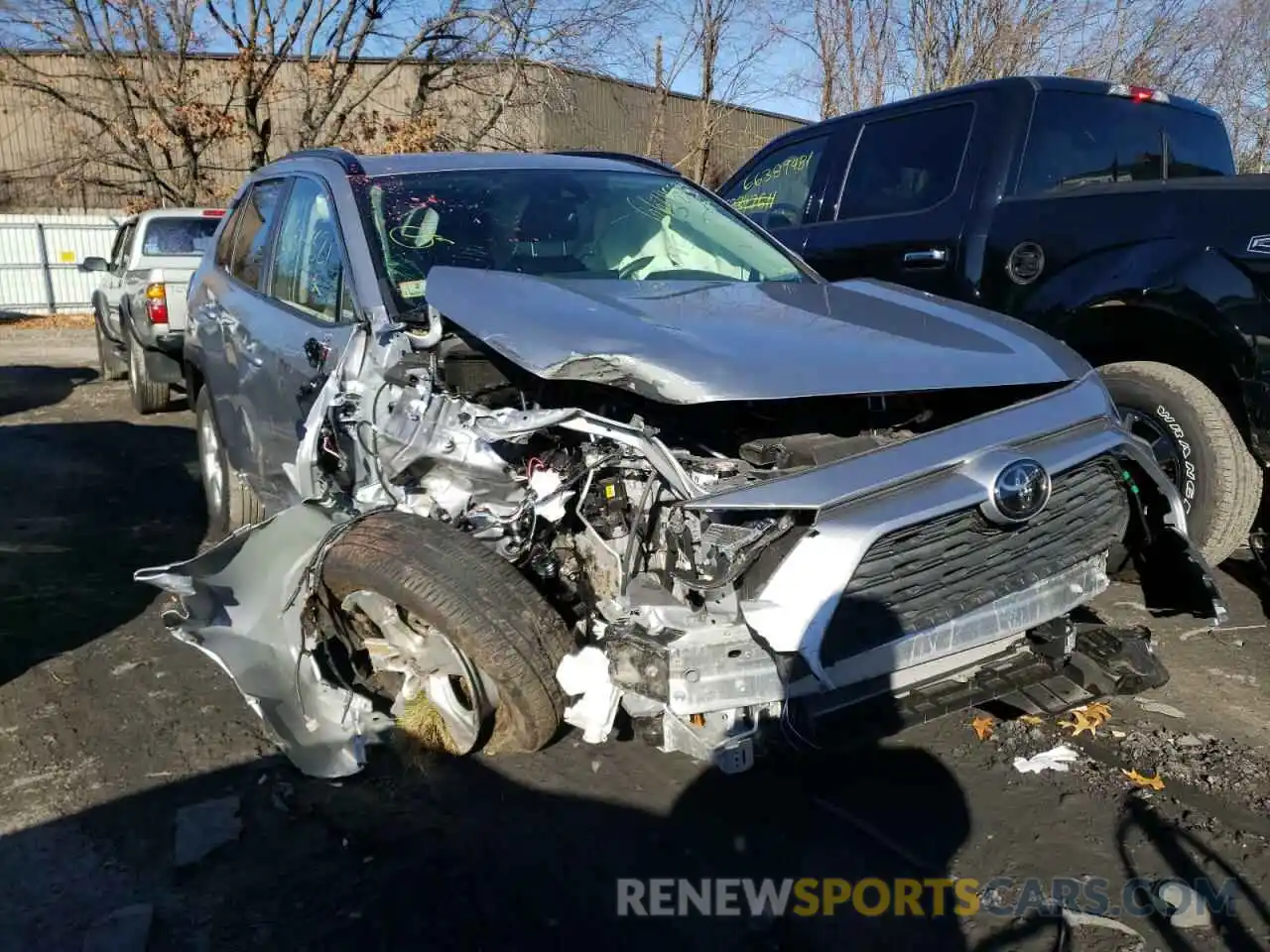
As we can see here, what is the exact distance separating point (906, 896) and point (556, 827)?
0.94m

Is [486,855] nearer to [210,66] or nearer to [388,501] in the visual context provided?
[388,501]

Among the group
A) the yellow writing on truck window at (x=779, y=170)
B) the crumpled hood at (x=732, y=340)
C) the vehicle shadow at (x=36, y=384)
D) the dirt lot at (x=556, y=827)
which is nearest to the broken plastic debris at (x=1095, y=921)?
the dirt lot at (x=556, y=827)

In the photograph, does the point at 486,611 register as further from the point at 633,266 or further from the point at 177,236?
the point at 177,236

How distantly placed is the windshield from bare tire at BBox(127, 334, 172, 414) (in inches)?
221

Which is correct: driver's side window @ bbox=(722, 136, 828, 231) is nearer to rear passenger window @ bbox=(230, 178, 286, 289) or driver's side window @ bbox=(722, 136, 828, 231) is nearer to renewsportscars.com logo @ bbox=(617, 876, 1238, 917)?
rear passenger window @ bbox=(230, 178, 286, 289)

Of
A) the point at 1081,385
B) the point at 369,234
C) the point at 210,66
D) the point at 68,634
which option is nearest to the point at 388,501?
the point at 369,234

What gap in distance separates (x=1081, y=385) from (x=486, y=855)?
7.04 ft

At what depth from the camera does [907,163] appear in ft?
17.0

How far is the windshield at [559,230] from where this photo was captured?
364 cm

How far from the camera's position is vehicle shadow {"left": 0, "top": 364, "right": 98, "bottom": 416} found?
→ 31.4 ft

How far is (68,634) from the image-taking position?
13.4 feet

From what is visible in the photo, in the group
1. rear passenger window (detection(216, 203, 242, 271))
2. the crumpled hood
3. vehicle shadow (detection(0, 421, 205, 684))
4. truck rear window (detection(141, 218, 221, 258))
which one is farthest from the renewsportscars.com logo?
truck rear window (detection(141, 218, 221, 258))

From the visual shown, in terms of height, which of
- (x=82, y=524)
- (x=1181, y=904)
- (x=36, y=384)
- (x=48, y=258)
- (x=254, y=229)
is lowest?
(x=36, y=384)

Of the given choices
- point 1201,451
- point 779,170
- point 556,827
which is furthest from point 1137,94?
point 556,827
